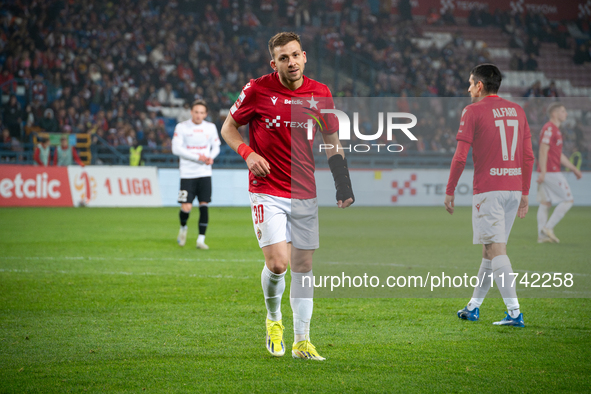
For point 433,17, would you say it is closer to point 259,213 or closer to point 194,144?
point 194,144

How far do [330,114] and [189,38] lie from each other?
78.9 feet

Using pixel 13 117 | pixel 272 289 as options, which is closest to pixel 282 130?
pixel 272 289

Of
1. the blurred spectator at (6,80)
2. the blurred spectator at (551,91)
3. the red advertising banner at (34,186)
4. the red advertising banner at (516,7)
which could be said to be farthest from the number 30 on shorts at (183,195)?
the red advertising banner at (516,7)

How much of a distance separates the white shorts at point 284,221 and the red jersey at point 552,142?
24.3ft

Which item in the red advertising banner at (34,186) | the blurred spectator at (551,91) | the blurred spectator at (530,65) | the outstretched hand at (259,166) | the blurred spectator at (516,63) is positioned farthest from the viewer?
the blurred spectator at (530,65)

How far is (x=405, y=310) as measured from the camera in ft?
19.7

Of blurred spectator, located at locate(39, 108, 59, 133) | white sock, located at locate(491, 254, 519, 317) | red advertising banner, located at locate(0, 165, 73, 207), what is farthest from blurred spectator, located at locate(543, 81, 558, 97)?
white sock, located at locate(491, 254, 519, 317)

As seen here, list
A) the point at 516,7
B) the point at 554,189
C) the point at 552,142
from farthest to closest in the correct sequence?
the point at 516,7 → the point at 554,189 → the point at 552,142

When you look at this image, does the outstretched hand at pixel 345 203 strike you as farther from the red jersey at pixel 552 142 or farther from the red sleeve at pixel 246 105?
the red jersey at pixel 552 142

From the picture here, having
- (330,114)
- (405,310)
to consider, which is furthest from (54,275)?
(330,114)

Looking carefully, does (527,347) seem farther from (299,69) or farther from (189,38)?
(189,38)

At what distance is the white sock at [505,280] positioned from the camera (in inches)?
208

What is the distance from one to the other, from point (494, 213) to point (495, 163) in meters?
0.40

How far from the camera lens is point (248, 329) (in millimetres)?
5227
